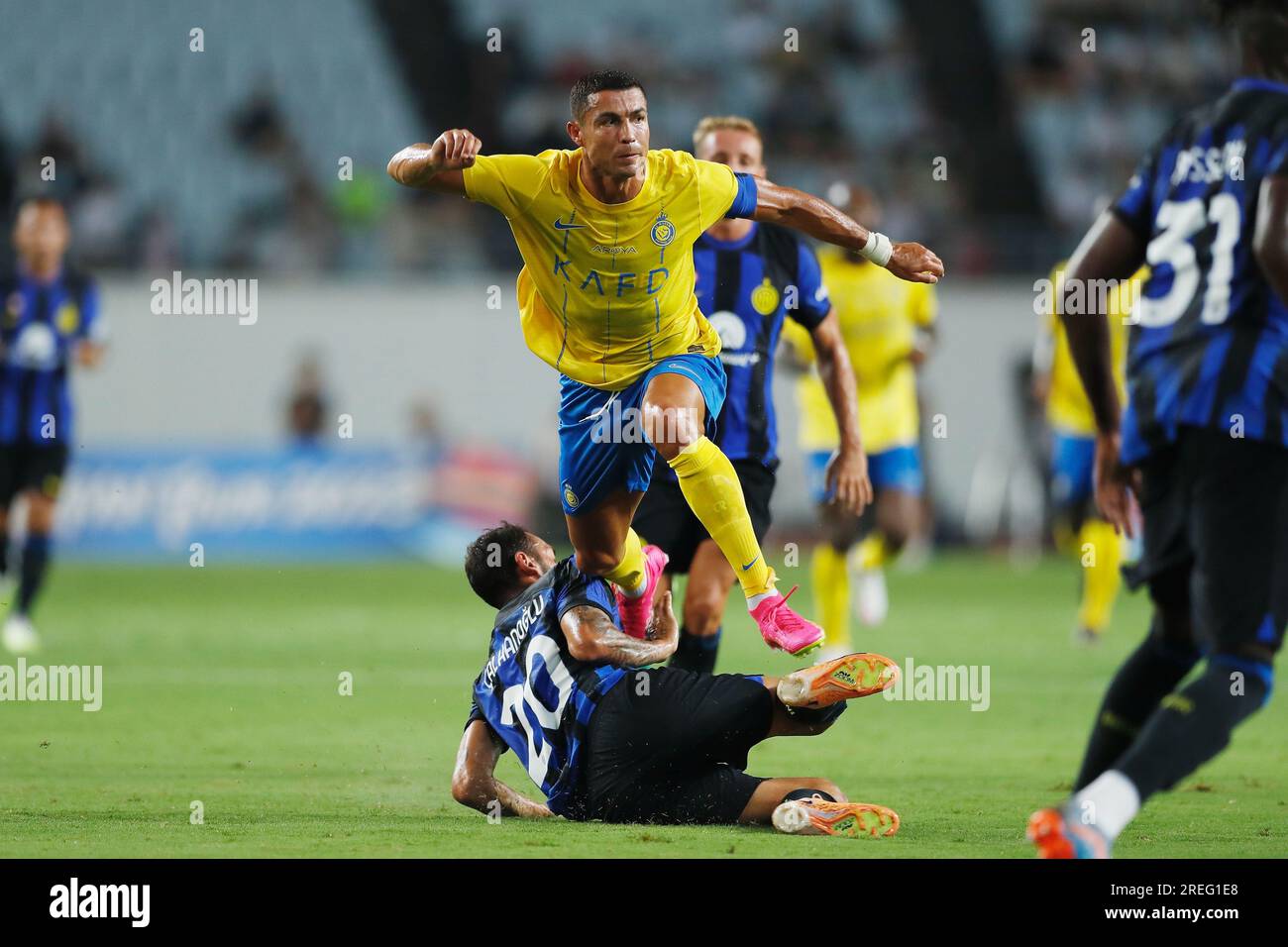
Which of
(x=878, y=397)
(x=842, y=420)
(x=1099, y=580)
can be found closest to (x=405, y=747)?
(x=842, y=420)

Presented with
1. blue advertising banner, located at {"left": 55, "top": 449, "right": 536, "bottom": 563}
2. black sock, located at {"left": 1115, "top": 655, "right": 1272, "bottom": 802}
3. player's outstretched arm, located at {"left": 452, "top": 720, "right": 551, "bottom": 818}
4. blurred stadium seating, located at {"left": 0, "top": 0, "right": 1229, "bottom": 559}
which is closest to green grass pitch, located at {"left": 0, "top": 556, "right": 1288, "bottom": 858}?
player's outstretched arm, located at {"left": 452, "top": 720, "right": 551, "bottom": 818}

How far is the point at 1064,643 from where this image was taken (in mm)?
11422

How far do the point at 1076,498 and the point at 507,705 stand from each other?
25.0 feet

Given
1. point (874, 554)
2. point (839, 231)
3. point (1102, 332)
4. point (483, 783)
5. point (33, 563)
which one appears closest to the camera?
point (1102, 332)

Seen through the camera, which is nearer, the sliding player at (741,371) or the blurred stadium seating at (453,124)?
the sliding player at (741,371)

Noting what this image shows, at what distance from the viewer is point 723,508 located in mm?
5637

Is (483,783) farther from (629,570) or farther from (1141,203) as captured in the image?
(1141,203)

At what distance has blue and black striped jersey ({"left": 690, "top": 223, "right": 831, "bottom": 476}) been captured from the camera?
699cm

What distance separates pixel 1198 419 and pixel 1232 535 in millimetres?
313

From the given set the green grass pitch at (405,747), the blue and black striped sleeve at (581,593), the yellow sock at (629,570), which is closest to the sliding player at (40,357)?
the green grass pitch at (405,747)

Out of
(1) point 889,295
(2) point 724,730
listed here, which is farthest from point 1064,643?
(2) point 724,730

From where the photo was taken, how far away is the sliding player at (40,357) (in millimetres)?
11508

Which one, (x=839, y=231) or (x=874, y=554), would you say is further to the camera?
(x=874, y=554)

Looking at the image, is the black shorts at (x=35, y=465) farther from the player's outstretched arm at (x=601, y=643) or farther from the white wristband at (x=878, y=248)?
the white wristband at (x=878, y=248)
